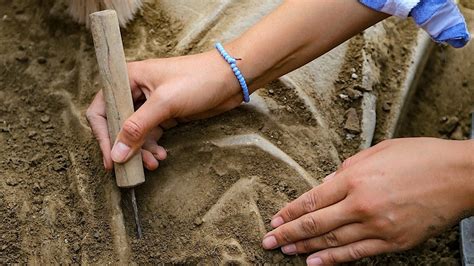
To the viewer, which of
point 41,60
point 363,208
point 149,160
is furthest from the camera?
point 41,60

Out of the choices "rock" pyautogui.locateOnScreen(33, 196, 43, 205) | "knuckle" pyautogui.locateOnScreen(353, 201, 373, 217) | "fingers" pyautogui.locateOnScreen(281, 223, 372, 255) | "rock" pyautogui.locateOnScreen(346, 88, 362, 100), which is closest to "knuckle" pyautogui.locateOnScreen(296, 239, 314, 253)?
"fingers" pyautogui.locateOnScreen(281, 223, 372, 255)

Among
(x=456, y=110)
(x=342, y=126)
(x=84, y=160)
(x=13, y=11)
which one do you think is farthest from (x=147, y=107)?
(x=456, y=110)

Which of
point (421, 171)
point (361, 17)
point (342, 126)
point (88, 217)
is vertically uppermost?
point (361, 17)

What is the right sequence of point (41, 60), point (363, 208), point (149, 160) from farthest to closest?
1. point (41, 60)
2. point (149, 160)
3. point (363, 208)

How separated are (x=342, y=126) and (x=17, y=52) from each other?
685 mm

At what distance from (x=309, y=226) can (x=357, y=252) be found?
91 mm

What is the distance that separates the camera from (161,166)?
52.9 inches

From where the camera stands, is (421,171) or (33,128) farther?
(33,128)

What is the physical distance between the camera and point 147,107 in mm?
1240

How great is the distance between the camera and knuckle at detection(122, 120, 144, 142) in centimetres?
122

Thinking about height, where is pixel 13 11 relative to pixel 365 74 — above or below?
below

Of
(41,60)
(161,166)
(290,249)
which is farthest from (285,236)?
(41,60)

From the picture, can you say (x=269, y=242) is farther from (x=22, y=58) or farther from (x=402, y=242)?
(x=22, y=58)

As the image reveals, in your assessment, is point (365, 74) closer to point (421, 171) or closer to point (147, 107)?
point (421, 171)
